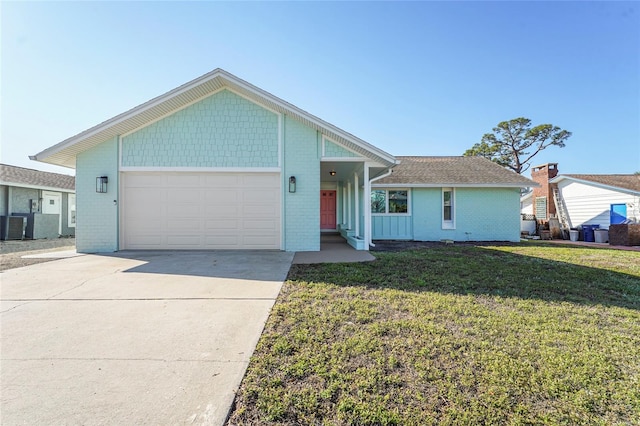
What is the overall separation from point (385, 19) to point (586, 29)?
949 cm

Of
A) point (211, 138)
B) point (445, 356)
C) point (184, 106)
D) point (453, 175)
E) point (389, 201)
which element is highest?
point (184, 106)

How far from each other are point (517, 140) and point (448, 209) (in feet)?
77.3

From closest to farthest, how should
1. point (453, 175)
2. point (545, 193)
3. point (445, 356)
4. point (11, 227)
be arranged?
point (445, 356)
point (453, 175)
point (11, 227)
point (545, 193)

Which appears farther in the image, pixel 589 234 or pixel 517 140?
pixel 517 140

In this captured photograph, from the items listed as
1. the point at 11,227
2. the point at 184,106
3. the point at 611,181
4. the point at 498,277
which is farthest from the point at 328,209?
the point at 611,181

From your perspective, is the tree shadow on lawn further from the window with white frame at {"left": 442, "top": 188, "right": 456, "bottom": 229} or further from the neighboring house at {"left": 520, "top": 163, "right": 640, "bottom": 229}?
the neighboring house at {"left": 520, "top": 163, "right": 640, "bottom": 229}

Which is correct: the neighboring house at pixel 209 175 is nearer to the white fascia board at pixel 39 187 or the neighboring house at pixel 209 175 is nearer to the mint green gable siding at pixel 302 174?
the mint green gable siding at pixel 302 174

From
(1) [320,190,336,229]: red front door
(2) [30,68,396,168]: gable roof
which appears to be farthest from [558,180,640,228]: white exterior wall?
(2) [30,68,396,168]: gable roof

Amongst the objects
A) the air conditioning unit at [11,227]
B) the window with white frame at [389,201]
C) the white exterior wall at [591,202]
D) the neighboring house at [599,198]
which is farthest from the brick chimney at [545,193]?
the air conditioning unit at [11,227]

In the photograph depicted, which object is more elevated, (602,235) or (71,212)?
(71,212)

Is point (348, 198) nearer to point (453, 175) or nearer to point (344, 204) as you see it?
point (344, 204)

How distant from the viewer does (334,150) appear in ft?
27.5

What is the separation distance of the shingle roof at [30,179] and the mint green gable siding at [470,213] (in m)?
19.4

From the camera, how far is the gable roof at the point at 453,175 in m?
11.9
